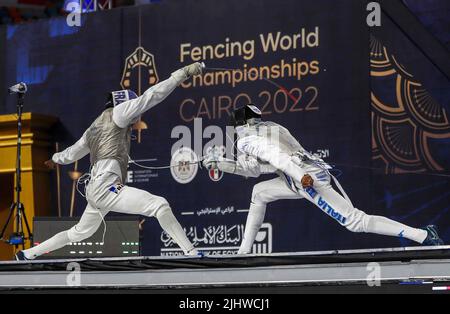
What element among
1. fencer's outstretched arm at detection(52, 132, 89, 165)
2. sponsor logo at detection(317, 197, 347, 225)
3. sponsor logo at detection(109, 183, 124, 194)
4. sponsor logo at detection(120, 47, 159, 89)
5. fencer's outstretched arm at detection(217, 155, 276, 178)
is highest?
sponsor logo at detection(120, 47, 159, 89)

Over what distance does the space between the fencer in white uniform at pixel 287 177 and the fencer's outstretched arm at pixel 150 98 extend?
51 centimetres

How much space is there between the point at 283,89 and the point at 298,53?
44 centimetres

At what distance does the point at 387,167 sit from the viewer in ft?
29.4

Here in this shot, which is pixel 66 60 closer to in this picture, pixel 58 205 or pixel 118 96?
pixel 58 205

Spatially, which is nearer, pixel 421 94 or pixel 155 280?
pixel 155 280

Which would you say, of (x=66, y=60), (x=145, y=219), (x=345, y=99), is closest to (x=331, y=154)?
(x=345, y=99)

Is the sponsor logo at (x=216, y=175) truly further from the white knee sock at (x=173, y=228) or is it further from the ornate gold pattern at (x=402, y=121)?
the white knee sock at (x=173, y=228)

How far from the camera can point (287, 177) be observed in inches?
247

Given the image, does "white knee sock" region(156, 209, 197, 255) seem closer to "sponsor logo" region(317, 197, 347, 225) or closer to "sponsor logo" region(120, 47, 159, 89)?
"sponsor logo" region(317, 197, 347, 225)

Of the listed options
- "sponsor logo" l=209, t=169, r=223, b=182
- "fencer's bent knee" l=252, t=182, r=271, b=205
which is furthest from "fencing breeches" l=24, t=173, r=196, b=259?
"sponsor logo" l=209, t=169, r=223, b=182

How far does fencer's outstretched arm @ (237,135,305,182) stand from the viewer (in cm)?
611

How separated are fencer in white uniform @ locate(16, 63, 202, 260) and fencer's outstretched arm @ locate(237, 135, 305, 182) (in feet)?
2.21

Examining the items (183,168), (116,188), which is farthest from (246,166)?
(183,168)

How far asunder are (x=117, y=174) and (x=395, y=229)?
7.36 ft
